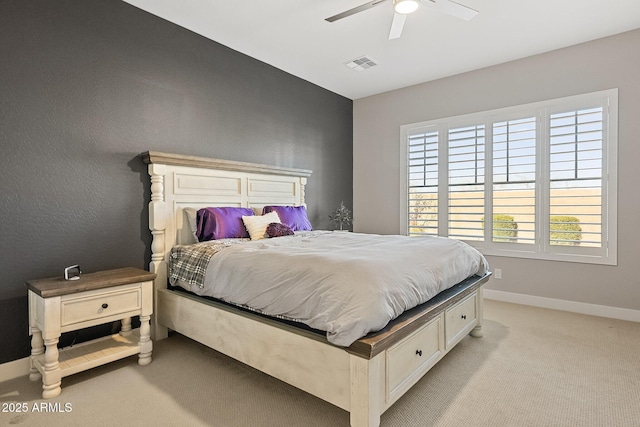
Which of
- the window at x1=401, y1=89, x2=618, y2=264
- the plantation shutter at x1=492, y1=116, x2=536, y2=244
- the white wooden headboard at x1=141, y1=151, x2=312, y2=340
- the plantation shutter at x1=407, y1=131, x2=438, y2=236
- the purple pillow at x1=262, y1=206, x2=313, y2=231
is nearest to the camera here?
the white wooden headboard at x1=141, y1=151, x2=312, y2=340

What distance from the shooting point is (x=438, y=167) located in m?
4.66

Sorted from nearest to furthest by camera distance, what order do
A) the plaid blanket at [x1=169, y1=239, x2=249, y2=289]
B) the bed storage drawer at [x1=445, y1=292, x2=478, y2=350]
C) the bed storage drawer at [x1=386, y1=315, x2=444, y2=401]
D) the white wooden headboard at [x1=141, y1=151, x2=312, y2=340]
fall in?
the bed storage drawer at [x1=386, y1=315, x2=444, y2=401], the bed storage drawer at [x1=445, y1=292, x2=478, y2=350], the plaid blanket at [x1=169, y1=239, x2=249, y2=289], the white wooden headboard at [x1=141, y1=151, x2=312, y2=340]

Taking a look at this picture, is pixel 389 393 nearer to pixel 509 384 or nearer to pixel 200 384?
pixel 509 384

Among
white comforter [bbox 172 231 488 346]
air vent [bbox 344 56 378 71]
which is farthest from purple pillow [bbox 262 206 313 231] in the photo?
air vent [bbox 344 56 378 71]

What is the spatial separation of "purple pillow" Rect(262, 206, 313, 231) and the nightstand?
1.47 metres

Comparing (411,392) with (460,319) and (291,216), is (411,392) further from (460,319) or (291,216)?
(291,216)

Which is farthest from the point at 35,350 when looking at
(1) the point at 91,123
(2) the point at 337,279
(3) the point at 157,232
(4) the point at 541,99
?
(4) the point at 541,99

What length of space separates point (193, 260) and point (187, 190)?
31.4 inches

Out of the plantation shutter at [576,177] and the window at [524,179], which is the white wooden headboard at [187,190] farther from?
the plantation shutter at [576,177]

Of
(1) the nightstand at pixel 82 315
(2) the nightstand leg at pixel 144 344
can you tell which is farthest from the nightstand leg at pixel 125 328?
(2) the nightstand leg at pixel 144 344

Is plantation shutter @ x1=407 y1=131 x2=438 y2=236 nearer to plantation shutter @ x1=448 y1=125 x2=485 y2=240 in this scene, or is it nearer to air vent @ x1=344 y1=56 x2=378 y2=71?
plantation shutter @ x1=448 y1=125 x2=485 y2=240

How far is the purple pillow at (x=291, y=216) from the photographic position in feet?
12.1

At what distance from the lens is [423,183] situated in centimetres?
482

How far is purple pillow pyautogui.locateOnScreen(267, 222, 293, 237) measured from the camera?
322 centimetres
